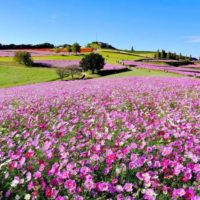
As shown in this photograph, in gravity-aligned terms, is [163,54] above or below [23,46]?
below

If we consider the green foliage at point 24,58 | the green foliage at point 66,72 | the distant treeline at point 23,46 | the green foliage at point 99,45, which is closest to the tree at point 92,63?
the green foliage at point 66,72

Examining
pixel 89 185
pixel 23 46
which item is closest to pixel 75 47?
pixel 23 46

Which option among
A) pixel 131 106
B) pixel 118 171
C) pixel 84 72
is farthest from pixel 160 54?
pixel 118 171

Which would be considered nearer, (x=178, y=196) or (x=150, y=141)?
(x=178, y=196)

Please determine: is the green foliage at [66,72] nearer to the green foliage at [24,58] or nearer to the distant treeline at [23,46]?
the green foliage at [24,58]

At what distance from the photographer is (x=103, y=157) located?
446 centimetres

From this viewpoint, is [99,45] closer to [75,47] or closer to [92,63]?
[75,47]

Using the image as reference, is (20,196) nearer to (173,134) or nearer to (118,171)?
(118,171)

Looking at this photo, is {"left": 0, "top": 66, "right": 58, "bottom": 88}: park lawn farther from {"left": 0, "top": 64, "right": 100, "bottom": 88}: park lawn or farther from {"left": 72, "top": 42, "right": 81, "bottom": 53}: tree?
{"left": 72, "top": 42, "right": 81, "bottom": 53}: tree

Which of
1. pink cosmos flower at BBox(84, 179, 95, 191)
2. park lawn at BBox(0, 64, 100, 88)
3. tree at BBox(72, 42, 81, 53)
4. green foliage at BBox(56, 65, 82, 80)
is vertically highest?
tree at BBox(72, 42, 81, 53)

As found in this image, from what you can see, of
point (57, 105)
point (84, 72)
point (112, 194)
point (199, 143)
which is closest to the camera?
point (112, 194)

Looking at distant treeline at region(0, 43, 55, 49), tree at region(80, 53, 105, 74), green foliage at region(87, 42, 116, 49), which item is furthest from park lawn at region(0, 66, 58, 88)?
green foliage at region(87, 42, 116, 49)

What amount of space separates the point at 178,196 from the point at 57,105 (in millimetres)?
7560

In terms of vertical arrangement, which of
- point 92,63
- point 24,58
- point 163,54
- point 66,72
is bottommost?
point 66,72
